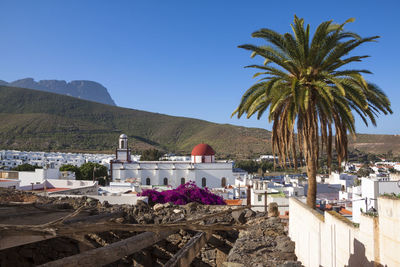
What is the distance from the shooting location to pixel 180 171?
4353cm

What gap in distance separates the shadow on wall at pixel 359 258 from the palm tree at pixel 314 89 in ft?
13.6

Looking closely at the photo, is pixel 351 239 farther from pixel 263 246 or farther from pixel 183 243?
pixel 183 243

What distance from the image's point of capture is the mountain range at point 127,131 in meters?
85.6

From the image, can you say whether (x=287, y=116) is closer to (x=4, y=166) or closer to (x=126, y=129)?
(x=4, y=166)

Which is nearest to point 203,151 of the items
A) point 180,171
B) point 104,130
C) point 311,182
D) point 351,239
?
point 180,171

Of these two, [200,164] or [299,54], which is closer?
[299,54]

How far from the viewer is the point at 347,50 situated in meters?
8.25

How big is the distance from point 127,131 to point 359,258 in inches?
4343

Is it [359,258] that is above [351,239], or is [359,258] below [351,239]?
below

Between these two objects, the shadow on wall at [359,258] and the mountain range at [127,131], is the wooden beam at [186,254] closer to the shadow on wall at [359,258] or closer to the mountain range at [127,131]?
the shadow on wall at [359,258]

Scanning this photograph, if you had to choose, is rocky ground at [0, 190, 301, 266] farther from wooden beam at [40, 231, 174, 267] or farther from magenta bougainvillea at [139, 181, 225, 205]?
magenta bougainvillea at [139, 181, 225, 205]

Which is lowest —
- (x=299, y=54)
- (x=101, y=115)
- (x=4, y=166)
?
(x=4, y=166)

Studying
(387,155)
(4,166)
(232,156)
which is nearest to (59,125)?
(4,166)

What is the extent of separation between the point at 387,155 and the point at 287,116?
3346 inches
